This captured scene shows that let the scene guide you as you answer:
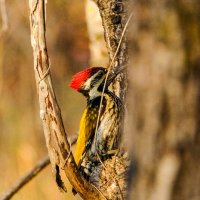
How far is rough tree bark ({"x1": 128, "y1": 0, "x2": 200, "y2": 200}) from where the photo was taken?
94.0 inches

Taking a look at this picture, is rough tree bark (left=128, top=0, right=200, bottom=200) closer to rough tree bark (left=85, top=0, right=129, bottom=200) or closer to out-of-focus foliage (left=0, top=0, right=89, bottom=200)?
rough tree bark (left=85, top=0, right=129, bottom=200)

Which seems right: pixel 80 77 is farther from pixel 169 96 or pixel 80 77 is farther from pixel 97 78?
pixel 169 96

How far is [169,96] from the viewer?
2398 millimetres

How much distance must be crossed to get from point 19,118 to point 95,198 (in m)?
6.69

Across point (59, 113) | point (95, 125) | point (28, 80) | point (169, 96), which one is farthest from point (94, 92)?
point (28, 80)

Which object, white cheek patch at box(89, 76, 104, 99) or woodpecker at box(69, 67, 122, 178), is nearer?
woodpecker at box(69, 67, 122, 178)

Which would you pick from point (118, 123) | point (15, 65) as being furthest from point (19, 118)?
point (118, 123)

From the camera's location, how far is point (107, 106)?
529cm

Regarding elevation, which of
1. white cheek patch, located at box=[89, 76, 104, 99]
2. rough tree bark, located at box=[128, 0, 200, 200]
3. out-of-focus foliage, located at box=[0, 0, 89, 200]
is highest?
rough tree bark, located at box=[128, 0, 200, 200]

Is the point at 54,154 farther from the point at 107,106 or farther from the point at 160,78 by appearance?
the point at 160,78

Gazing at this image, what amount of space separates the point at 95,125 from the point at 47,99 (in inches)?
40.8

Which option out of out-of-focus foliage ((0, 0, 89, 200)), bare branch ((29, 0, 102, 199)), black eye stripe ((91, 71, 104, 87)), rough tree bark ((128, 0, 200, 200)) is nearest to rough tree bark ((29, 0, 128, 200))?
bare branch ((29, 0, 102, 199))

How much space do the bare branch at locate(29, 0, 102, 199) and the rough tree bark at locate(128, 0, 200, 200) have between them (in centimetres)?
192

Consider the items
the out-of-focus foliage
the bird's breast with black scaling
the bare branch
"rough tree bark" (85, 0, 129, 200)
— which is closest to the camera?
the bare branch
